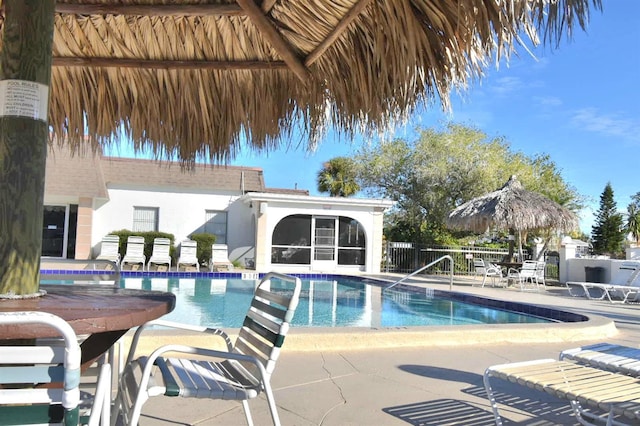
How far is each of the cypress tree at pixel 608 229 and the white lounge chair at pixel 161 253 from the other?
33050 mm

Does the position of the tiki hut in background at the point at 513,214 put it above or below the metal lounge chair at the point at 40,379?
above

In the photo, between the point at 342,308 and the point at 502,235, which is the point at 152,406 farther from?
the point at 502,235

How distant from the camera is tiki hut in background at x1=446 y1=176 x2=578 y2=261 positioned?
599 inches

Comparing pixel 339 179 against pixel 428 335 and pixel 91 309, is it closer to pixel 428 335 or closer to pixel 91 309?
pixel 428 335

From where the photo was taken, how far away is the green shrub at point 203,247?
59.6ft

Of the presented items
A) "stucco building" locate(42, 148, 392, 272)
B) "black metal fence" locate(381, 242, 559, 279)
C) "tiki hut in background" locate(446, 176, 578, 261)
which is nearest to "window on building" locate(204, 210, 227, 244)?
"stucco building" locate(42, 148, 392, 272)

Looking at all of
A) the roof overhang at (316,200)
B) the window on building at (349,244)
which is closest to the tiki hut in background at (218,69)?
the roof overhang at (316,200)

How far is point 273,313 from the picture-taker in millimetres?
2439

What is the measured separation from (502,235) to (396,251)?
8.06 metres

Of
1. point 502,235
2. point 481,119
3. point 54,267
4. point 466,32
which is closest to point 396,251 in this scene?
point 502,235

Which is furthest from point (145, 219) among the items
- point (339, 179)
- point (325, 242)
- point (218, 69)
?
point (218, 69)

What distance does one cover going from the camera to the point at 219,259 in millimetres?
16766

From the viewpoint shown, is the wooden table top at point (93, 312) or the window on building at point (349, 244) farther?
the window on building at point (349, 244)

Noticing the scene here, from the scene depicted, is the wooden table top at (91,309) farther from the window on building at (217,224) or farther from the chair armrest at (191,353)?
the window on building at (217,224)
